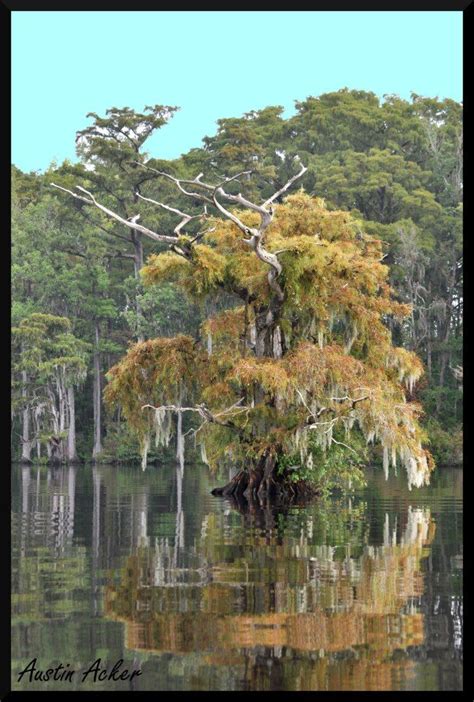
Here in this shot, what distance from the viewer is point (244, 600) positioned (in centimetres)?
1154

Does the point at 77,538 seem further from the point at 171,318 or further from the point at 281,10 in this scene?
the point at 171,318

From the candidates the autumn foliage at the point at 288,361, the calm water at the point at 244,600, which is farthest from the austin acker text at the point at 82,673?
the autumn foliage at the point at 288,361

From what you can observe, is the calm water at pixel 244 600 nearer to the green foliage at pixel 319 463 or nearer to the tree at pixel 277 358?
the tree at pixel 277 358

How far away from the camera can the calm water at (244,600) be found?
8695mm

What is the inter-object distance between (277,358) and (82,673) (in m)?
19.1

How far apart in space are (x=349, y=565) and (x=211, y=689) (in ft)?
21.1

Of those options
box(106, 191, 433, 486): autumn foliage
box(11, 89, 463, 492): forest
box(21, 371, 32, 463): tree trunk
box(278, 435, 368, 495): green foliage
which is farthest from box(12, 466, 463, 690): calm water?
box(21, 371, 32, 463): tree trunk

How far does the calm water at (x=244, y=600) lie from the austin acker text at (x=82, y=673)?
6 cm

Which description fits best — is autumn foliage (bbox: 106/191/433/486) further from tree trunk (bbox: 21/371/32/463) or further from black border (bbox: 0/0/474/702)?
tree trunk (bbox: 21/371/32/463)

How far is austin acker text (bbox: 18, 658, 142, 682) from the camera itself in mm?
8531

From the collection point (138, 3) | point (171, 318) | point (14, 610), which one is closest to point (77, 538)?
point (14, 610)

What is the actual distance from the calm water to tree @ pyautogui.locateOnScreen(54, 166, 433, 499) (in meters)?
4.08
